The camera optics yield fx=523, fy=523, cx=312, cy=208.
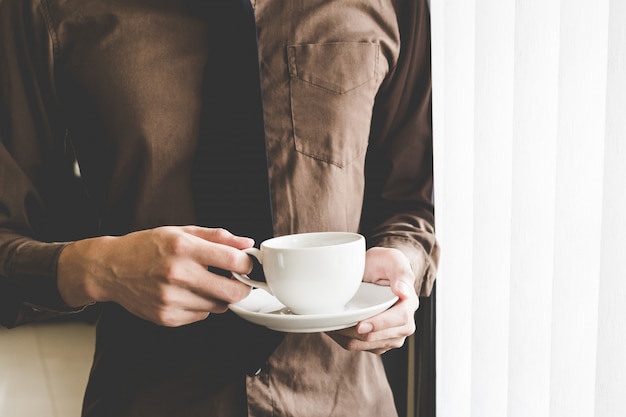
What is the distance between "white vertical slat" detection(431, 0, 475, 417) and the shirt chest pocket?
184 millimetres

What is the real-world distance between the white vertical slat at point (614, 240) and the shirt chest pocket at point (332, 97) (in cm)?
38

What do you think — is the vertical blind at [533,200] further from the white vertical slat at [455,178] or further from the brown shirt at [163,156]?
the brown shirt at [163,156]

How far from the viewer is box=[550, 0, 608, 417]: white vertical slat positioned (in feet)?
2.11

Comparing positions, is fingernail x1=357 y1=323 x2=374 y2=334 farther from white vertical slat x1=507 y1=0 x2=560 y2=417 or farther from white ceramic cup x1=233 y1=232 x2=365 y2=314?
white vertical slat x1=507 y1=0 x2=560 y2=417

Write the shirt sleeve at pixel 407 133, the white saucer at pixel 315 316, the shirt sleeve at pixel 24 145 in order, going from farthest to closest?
the shirt sleeve at pixel 407 133, the shirt sleeve at pixel 24 145, the white saucer at pixel 315 316

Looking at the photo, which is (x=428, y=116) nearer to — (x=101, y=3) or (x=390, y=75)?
(x=390, y=75)

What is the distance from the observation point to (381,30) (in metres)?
0.92

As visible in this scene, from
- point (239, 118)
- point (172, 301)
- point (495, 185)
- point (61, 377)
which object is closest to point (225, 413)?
point (172, 301)

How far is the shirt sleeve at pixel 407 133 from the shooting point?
0.96 meters

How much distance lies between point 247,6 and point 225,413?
1.94 ft

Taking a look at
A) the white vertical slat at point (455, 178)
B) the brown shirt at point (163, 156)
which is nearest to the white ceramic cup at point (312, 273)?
the brown shirt at point (163, 156)

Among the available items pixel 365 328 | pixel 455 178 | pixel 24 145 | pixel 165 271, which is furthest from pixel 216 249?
pixel 455 178

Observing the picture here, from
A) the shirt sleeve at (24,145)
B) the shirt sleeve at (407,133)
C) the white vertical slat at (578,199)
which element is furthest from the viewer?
the shirt sleeve at (407,133)

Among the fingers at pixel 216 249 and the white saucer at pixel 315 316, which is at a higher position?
the fingers at pixel 216 249
